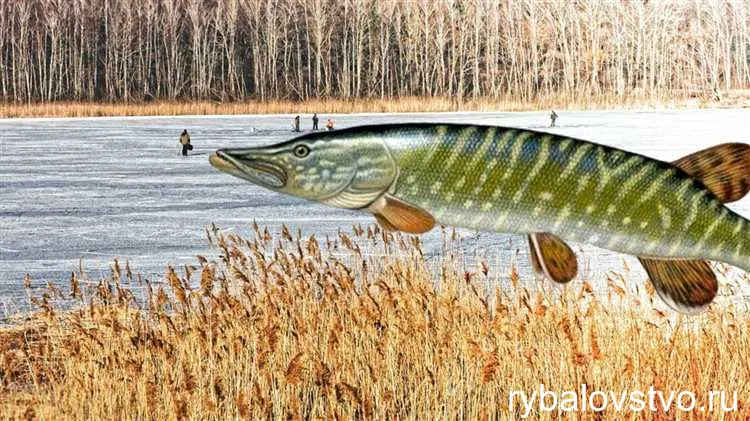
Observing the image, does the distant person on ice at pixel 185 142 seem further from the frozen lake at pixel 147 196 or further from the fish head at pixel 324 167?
the fish head at pixel 324 167

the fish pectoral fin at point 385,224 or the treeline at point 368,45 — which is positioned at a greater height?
the treeline at point 368,45

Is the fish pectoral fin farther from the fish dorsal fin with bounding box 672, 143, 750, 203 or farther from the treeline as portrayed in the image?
the treeline

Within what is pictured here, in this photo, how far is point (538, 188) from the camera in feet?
5.02

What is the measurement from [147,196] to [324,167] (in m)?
11.0

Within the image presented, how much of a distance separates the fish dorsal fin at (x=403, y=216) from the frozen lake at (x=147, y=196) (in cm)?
408

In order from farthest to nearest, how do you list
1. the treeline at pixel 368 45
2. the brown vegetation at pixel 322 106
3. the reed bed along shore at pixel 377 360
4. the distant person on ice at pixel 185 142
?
the treeline at pixel 368 45
the brown vegetation at pixel 322 106
the distant person on ice at pixel 185 142
the reed bed along shore at pixel 377 360

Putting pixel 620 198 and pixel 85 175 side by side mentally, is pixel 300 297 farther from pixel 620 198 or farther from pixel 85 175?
pixel 85 175

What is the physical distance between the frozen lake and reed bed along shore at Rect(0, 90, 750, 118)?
530 cm

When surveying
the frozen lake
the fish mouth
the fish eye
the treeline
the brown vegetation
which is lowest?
the frozen lake

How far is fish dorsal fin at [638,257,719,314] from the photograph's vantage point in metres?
1.56

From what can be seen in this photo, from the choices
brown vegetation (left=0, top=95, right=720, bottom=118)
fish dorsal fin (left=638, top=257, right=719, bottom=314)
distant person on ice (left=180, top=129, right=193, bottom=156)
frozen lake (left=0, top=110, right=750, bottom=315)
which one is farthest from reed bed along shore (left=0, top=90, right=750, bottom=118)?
fish dorsal fin (left=638, top=257, right=719, bottom=314)

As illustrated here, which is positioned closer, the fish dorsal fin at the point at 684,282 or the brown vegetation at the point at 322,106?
the fish dorsal fin at the point at 684,282

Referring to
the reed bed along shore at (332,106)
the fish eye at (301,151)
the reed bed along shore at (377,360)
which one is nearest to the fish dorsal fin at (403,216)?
the fish eye at (301,151)

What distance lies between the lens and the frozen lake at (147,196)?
8.05m
